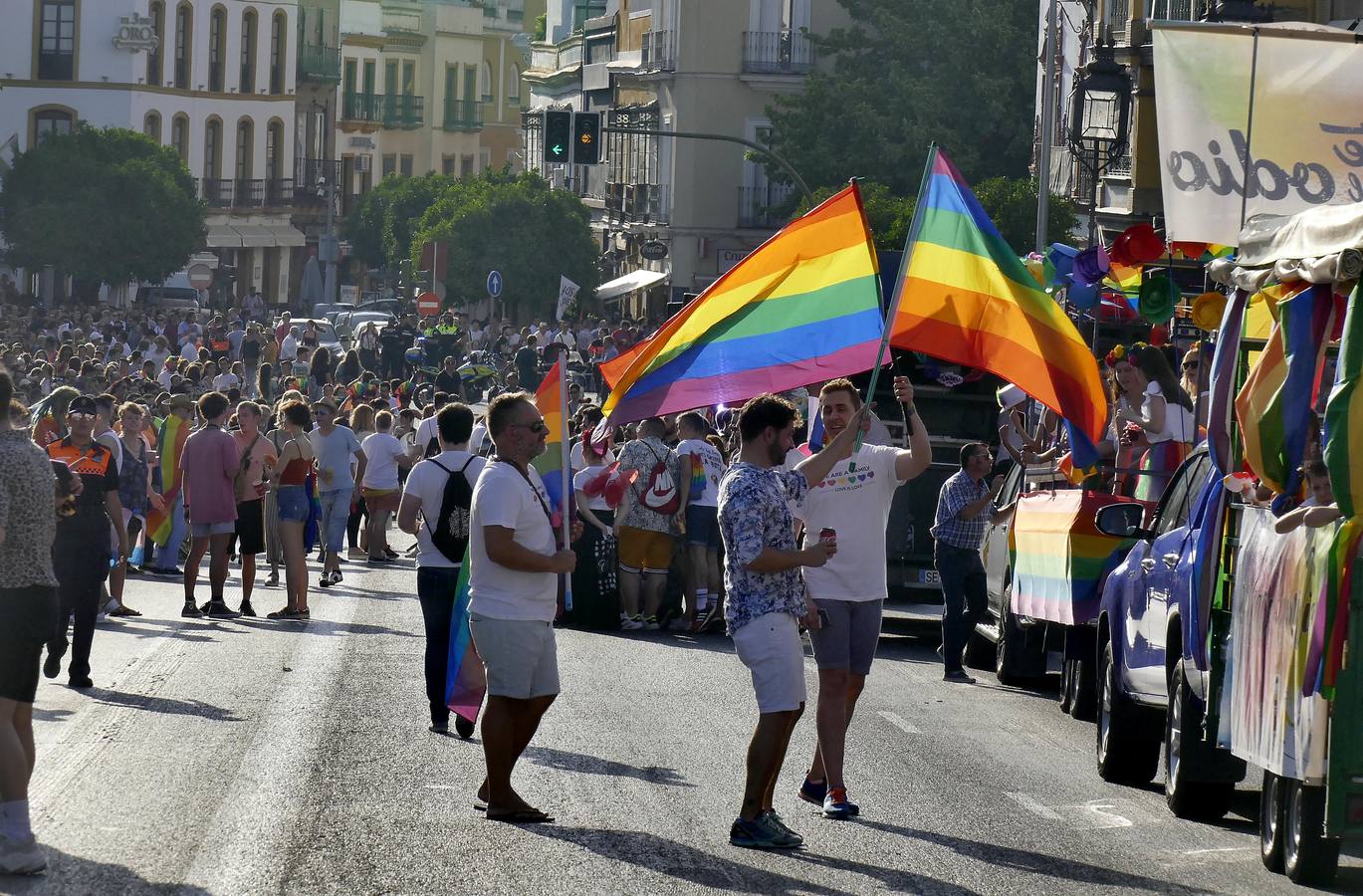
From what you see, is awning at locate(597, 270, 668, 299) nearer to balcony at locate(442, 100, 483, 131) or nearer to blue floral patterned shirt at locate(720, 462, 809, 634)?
balcony at locate(442, 100, 483, 131)

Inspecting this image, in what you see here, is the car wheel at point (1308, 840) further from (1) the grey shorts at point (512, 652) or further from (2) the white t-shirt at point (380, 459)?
(2) the white t-shirt at point (380, 459)

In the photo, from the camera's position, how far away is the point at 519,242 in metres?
67.2

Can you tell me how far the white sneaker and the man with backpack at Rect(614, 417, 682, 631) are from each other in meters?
10.2

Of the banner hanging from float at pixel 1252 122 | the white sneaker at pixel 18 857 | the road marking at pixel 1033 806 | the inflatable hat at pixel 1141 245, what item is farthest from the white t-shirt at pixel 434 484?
the inflatable hat at pixel 1141 245

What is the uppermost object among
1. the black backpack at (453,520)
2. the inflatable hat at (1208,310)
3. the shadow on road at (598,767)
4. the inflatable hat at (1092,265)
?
the inflatable hat at (1092,265)

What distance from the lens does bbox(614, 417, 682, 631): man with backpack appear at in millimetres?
18094

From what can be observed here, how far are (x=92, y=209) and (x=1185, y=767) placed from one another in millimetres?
62634

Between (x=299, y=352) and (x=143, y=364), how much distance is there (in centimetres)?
774

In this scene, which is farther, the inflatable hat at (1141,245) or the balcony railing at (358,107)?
the balcony railing at (358,107)

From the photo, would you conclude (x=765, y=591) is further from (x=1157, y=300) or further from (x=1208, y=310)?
(x=1157, y=300)

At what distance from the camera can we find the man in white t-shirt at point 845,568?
31.7 ft

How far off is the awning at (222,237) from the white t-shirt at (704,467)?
2693 inches

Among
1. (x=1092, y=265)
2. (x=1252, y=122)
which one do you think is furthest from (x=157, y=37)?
(x=1252, y=122)

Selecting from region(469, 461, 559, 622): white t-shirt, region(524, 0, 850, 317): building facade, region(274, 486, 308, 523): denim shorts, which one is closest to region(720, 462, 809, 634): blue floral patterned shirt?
region(469, 461, 559, 622): white t-shirt
